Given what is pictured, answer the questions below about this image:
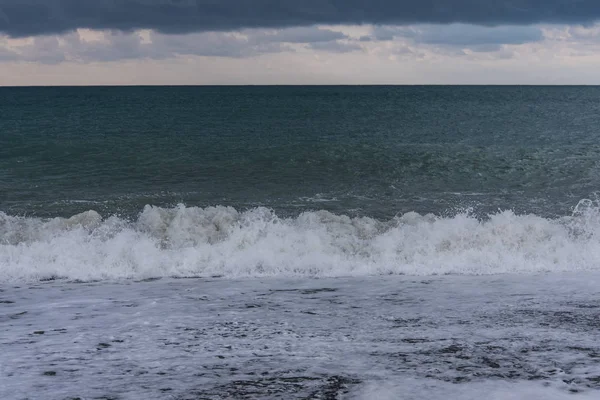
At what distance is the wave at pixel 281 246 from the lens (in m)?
13.6

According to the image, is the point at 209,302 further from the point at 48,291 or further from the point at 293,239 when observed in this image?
the point at 293,239

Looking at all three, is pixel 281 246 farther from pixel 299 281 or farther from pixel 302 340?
pixel 302 340

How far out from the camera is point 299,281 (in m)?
12.7

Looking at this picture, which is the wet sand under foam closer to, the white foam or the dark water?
the white foam

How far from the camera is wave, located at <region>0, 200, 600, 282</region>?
13648 mm

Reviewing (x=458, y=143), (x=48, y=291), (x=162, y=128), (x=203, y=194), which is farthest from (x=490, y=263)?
(x=162, y=128)

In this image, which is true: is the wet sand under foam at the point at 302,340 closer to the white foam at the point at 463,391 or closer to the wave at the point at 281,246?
the white foam at the point at 463,391

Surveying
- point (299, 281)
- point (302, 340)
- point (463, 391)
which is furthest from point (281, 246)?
point (463, 391)

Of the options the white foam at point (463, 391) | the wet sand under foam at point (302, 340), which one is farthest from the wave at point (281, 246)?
the white foam at point (463, 391)

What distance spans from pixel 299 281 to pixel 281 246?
2.22m

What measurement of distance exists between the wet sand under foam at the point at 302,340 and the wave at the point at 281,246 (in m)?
1.23

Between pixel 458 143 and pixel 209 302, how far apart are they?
104ft

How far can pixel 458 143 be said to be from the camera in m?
39.9

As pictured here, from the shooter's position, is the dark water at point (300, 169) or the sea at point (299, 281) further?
the dark water at point (300, 169)
